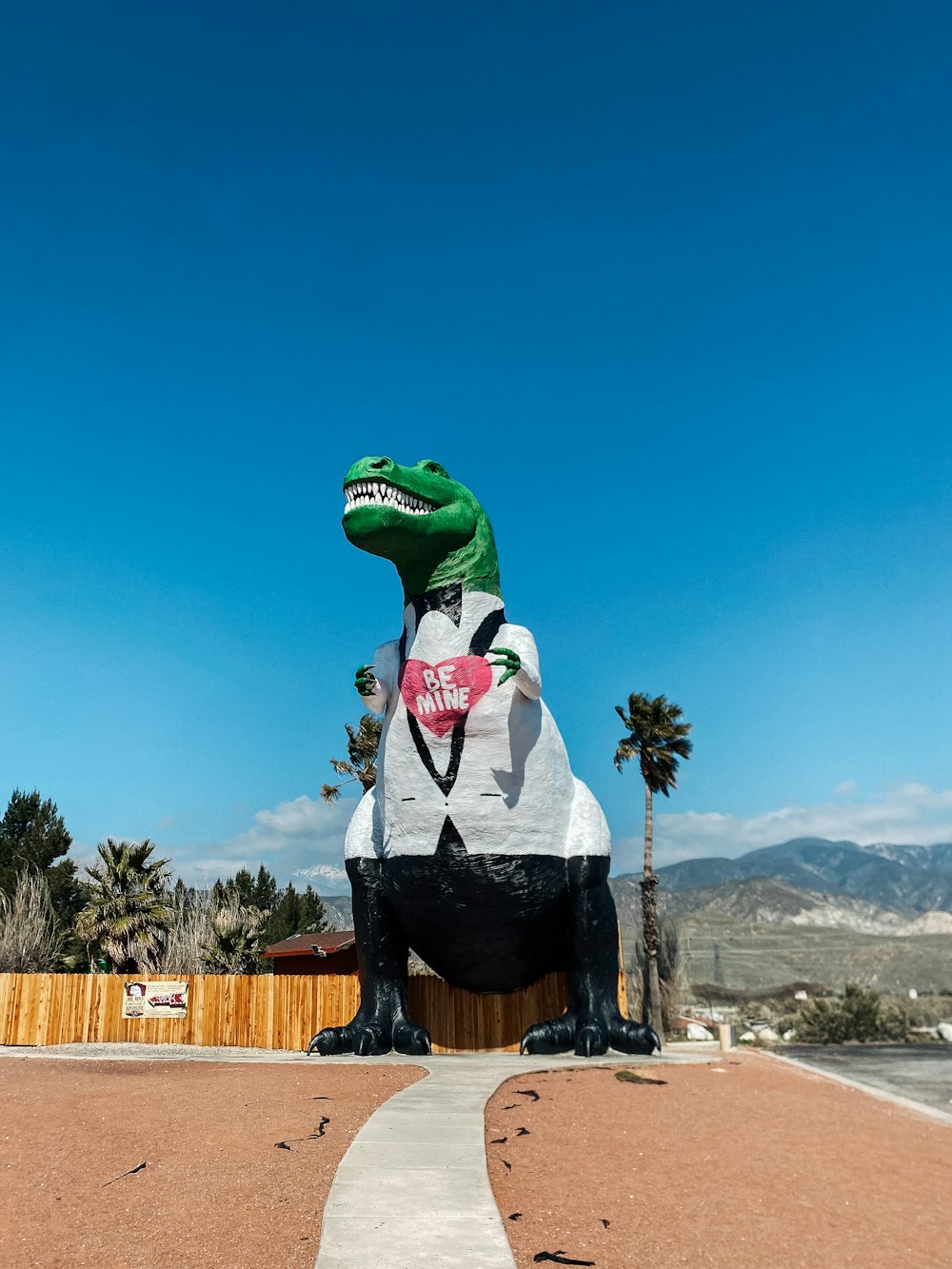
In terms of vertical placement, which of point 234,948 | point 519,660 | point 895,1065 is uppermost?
point 519,660

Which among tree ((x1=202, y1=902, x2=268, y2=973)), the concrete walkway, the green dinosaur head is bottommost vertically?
the concrete walkway

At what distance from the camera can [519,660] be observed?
8.77 meters

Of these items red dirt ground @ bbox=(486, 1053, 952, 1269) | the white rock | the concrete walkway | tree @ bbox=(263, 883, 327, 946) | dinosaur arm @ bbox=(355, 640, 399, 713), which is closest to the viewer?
the concrete walkway

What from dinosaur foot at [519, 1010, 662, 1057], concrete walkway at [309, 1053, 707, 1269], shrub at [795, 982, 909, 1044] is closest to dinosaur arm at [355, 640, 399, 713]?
dinosaur foot at [519, 1010, 662, 1057]

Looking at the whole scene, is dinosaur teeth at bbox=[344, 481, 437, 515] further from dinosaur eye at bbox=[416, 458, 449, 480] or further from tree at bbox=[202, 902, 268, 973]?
tree at bbox=[202, 902, 268, 973]

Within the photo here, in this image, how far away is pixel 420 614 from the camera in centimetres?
951

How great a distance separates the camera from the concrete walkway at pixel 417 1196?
303cm

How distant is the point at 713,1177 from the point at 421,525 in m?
6.14

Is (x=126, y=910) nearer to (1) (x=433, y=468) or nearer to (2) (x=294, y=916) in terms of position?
(1) (x=433, y=468)

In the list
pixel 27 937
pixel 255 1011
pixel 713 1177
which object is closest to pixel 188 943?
pixel 27 937

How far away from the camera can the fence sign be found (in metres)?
11.9

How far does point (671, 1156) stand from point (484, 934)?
165 inches

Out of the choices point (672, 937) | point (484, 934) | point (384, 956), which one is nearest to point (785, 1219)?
point (484, 934)

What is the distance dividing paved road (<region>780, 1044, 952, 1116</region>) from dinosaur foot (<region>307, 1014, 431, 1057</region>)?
4.88 metres
